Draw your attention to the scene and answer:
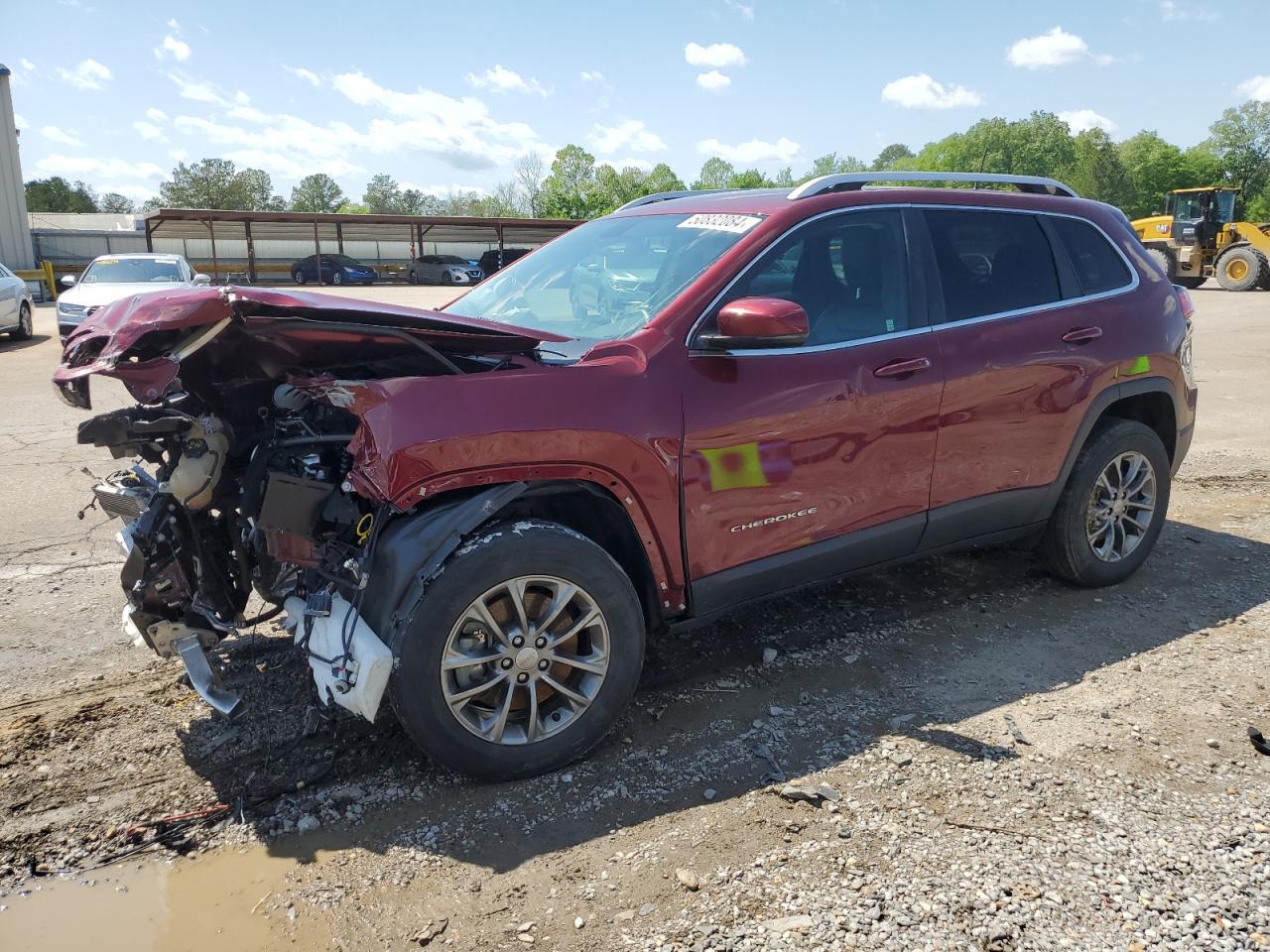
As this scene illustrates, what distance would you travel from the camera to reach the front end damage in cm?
275

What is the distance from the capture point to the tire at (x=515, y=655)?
9.10 feet

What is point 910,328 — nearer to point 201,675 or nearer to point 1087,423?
point 1087,423

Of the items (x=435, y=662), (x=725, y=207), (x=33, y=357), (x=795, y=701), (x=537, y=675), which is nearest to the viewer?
(x=435, y=662)

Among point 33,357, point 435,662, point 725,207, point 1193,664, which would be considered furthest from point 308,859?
point 33,357

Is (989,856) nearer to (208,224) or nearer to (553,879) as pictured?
(553,879)

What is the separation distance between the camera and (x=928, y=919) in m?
2.37

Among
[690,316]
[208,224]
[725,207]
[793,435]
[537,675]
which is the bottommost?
[537,675]

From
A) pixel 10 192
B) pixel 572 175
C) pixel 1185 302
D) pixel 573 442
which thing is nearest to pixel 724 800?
pixel 573 442

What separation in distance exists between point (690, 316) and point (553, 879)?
1948 millimetres

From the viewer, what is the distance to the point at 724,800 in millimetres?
2900

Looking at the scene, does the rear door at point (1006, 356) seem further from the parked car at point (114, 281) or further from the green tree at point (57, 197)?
the green tree at point (57, 197)

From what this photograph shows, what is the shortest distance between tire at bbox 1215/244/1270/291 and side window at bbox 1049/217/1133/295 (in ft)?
87.5

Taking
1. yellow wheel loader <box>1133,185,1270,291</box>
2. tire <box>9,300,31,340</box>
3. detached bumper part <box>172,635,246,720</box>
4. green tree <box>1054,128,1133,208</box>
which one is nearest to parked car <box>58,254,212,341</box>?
tire <box>9,300,31,340</box>

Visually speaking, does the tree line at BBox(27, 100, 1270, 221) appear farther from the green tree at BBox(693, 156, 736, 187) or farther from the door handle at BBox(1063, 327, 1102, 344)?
the door handle at BBox(1063, 327, 1102, 344)
